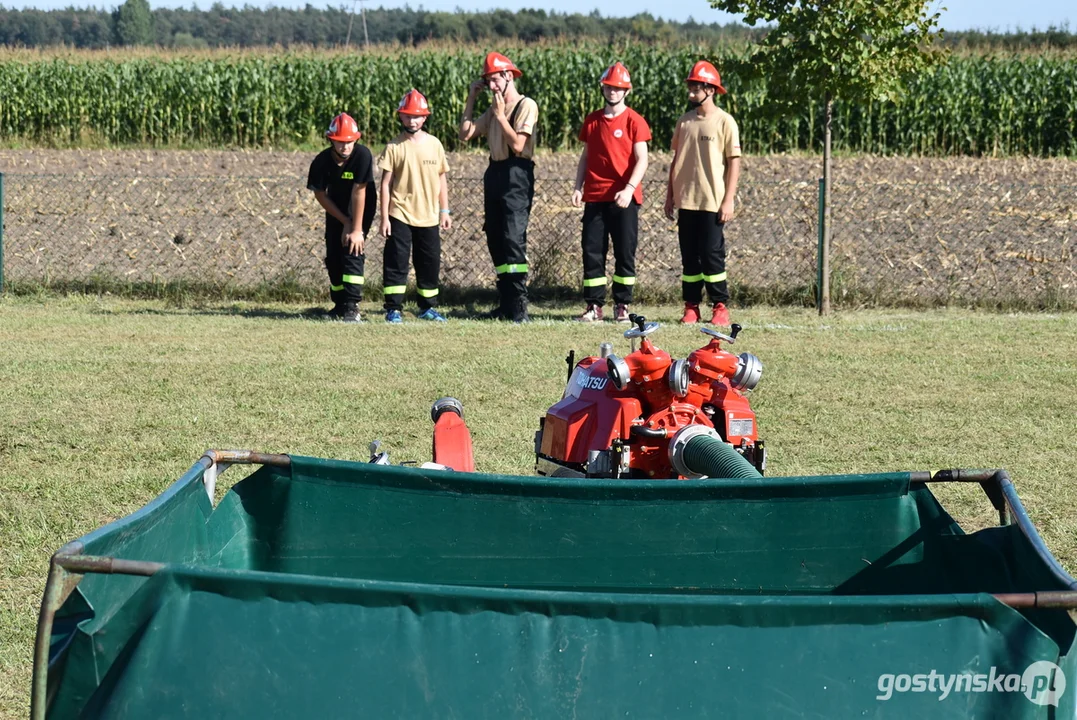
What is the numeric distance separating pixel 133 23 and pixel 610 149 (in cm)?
10148

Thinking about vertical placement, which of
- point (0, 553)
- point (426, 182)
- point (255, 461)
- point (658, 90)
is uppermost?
point (658, 90)

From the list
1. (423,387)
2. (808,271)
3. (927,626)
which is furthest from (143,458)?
(808,271)

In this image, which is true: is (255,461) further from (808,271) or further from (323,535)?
(808,271)

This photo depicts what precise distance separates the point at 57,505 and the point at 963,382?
245 inches

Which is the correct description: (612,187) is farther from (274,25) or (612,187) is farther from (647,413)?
(274,25)

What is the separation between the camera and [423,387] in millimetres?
9461

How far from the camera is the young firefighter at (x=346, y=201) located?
12.5m

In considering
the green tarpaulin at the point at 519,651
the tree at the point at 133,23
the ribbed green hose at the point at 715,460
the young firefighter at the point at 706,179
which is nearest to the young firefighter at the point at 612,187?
the young firefighter at the point at 706,179

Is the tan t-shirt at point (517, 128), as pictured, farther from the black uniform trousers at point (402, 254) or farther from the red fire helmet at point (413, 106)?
the black uniform trousers at point (402, 254)

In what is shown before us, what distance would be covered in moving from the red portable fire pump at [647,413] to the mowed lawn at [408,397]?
1646 millimetres

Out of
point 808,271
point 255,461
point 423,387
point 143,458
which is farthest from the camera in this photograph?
point 808,271

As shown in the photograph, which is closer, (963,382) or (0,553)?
(0,553)

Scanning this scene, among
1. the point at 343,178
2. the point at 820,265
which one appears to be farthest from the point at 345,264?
the point at 820,265

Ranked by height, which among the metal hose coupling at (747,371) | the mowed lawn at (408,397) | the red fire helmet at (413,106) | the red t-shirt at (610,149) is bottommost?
the mowed lawn at (408,397)
